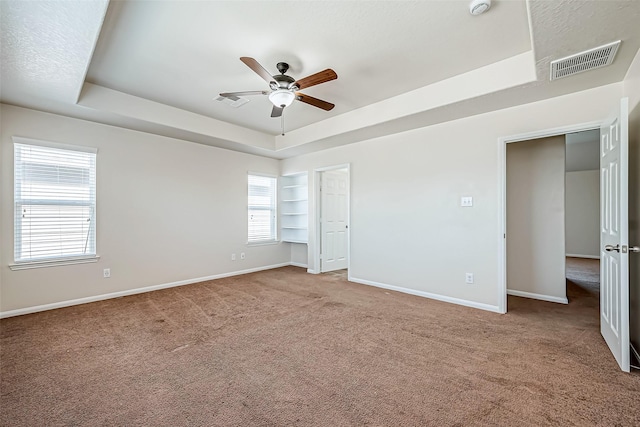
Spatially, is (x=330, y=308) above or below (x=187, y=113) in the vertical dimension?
below

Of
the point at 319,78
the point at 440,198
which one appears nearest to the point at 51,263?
the point at 319,78

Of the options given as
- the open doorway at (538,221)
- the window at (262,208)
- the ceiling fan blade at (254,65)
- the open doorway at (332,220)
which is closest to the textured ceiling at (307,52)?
the ceiling fan blade at (254,65)

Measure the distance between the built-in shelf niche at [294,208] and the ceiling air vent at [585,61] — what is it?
14.4ft

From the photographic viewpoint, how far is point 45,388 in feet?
6.42

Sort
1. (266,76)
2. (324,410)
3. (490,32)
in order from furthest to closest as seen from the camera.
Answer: (266,76), (490,32), (324,410)

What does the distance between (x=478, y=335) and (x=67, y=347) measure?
3867 millimetres

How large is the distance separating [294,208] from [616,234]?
5167mm

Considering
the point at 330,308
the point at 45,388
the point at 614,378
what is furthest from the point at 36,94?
the point at 614,378

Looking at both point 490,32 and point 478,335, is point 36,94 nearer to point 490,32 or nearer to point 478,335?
point 490,32

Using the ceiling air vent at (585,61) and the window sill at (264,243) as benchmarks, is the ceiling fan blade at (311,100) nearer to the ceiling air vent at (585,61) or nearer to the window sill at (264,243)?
the ceiling air vent at (585,61)

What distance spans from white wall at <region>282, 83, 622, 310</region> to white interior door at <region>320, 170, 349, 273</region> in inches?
34.8

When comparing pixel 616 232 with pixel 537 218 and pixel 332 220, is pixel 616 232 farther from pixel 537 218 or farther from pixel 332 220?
pixel 332 220

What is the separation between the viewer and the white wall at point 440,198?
330cm

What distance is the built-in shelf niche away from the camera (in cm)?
619
